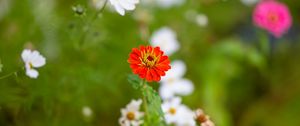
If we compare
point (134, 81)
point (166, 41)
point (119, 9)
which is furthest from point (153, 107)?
point (166, 41)

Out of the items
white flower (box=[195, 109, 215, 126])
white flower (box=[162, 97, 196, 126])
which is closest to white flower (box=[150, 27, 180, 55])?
white flower (box=[162, 97, 196, 126])

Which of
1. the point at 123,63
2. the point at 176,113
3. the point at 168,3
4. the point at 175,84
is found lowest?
the point at 176,113

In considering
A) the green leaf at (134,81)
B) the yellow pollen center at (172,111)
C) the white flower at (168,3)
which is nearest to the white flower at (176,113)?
the yellow pollen center at (172,111)

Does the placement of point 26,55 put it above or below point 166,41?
below

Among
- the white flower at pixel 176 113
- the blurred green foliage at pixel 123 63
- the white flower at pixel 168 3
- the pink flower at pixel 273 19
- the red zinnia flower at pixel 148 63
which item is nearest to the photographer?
the red zinnia flower at pixel 148 63

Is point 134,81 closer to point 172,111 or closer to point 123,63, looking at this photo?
point 172,111

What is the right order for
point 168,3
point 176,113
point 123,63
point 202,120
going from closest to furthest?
point 202,120 → point 176,113 → point 123,63 → point 168,3

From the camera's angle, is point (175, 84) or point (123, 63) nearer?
point (175, 84)

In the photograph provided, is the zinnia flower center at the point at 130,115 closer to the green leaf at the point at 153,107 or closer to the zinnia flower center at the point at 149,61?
the green leaf at the point at 153,107
